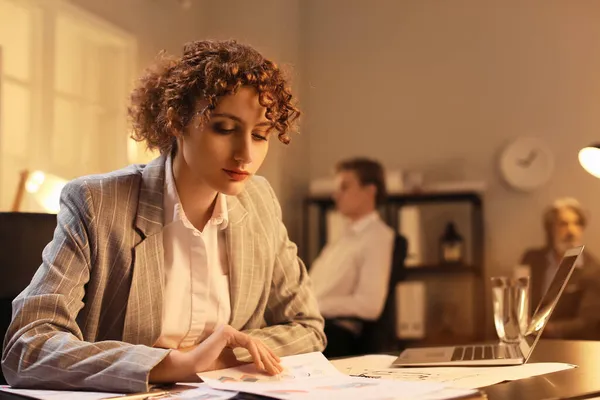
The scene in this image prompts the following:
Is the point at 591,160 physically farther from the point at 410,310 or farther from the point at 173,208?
the point at 410,310

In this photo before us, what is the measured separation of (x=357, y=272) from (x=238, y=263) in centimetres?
227

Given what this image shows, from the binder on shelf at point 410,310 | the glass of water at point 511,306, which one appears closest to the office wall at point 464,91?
the binder on shelf at point 410,310

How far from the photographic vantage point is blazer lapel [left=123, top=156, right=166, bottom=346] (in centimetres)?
132

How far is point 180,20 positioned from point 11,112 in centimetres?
182

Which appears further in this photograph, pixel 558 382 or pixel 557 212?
pixel 557 212

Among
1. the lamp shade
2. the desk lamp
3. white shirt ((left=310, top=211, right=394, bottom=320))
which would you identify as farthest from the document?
the desk lamp

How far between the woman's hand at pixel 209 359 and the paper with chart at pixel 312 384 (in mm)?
15

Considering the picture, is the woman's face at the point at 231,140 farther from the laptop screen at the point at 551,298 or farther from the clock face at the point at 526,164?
the clock face at the point at 526,164

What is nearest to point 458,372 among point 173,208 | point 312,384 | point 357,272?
point 312,384

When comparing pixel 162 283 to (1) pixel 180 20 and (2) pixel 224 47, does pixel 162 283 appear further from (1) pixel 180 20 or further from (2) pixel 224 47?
(1) pixel 180 20

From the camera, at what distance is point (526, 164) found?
17.5ft

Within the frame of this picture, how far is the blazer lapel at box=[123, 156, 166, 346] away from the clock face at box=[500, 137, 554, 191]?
4.29 m

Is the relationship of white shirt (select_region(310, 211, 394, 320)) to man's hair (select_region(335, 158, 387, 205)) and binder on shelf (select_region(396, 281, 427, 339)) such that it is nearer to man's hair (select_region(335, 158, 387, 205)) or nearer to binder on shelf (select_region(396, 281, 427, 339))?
man's hair (select_region(335, 158, 387, 205))

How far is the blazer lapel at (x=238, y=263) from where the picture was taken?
4.79ft
